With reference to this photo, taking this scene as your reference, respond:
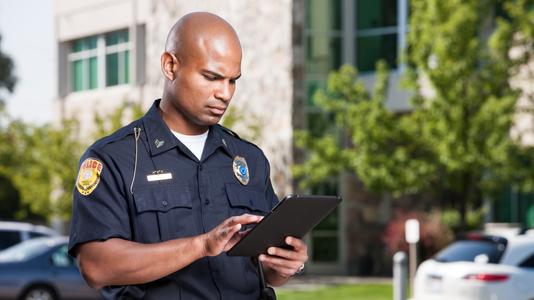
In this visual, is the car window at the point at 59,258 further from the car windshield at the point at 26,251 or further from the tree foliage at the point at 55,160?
the tree foliage at the point at 55,160

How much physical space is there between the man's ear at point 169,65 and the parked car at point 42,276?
1667 cm

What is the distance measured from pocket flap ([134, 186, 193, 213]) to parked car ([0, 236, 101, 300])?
16.7 meters

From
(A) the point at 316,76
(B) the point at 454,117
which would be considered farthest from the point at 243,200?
(A) the point at 316,76

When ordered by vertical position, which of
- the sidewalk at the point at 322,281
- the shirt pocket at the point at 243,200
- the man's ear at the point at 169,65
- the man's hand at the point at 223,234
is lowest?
the sidewalk at the point at 322,281

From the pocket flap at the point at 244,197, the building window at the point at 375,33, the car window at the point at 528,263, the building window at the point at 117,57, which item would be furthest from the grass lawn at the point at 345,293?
the pocket flap at the point at 244,197

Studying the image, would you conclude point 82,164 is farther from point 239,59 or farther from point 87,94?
point 87,94

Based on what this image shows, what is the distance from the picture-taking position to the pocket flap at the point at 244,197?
4125mm

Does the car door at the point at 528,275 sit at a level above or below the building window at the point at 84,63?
below

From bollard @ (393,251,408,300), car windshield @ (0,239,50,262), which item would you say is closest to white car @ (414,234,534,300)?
bollard @ (393,251,408,300)

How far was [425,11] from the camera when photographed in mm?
25594

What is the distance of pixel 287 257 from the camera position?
4.01m

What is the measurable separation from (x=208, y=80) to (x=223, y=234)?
539mm

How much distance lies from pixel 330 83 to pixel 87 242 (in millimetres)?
23269

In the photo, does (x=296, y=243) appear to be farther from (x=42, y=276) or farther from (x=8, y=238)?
→ (x=8, y=238)
